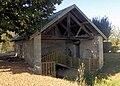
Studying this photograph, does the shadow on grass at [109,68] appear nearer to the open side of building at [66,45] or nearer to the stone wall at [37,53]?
the open side of building at [66,45]

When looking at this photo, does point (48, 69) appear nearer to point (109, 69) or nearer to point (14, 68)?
point (14, 68)

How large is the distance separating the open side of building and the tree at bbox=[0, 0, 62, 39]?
4.33 feet

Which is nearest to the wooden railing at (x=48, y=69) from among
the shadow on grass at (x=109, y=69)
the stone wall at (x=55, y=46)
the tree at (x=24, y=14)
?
the shadow on grass at (x=109, y=69)

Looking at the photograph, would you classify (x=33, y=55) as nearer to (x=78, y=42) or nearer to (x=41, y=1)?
(x=41, y=1)

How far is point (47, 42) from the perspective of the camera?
27.6 meters

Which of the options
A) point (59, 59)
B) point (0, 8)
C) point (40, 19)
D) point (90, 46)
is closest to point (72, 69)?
point (59, 59)

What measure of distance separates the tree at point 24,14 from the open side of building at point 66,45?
132cm

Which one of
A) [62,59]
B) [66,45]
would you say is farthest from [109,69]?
[66,45]

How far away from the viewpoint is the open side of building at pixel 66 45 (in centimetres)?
2164

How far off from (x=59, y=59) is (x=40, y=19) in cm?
609

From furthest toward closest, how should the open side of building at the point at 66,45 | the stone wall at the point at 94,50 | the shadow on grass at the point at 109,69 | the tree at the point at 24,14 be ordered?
the stone wall at the point at 94,50
the shadow on grass at the point at 109,69
the open side of building at the point at 66,45
the tree at the point at 24,14

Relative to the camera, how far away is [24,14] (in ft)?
Answer: 61.0

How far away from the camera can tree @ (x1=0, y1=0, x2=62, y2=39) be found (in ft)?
60.7

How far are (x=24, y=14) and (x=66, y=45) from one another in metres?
11.5
